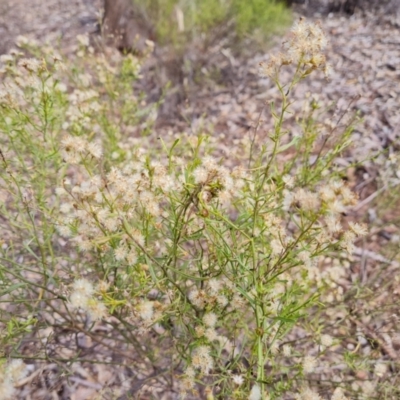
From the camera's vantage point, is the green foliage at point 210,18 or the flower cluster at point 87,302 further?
the green foliage at point 210,18

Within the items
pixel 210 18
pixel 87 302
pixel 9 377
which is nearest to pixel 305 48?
pixel 87 302

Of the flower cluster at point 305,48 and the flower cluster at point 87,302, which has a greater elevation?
the flower cluster at point 305,48

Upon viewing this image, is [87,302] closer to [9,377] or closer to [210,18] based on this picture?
[9,377]

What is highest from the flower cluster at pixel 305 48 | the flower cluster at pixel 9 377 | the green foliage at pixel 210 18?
the flower cluster at pixel 305 48

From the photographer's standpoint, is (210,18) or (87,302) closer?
(87,302)

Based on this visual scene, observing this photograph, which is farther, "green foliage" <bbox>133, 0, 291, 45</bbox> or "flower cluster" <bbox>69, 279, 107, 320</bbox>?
"green foliage" <bbox>133, 0, 291, 45</bbox>

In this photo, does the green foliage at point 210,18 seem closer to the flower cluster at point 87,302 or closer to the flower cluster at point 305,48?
the flower cluster at point 305,48

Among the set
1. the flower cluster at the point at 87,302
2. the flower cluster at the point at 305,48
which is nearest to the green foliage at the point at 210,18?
the flower cluster at the point at 305,48

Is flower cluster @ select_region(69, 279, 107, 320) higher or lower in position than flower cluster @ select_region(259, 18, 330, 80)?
lower

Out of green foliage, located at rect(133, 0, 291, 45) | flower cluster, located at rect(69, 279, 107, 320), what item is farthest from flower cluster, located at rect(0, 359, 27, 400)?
green foliage, located at rect(133, 0, 291, 45)

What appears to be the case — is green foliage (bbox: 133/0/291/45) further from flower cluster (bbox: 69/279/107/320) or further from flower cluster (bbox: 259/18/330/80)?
flower cluster (bbox: 69/279/107/320)

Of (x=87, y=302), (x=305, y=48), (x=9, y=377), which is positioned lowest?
(x=9, y=377)

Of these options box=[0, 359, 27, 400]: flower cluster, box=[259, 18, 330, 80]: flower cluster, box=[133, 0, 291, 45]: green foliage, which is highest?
box=[259, 18, 330, 80]: flower cluster

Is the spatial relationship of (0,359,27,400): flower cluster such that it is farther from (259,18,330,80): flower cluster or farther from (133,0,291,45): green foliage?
(133,0,291,45): green foliage
